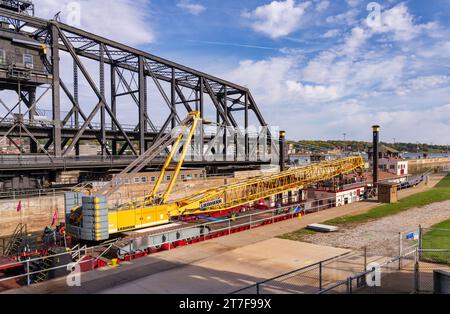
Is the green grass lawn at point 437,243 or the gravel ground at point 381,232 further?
the gravel ground at point 381,232

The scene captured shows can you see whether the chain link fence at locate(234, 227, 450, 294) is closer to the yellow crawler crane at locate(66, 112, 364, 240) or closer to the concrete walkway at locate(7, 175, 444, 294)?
the concrete walkway at locate(7, 175, 444, 294)

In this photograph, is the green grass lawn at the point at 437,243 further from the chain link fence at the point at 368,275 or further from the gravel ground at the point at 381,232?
the gravel ground at the point at 381,232

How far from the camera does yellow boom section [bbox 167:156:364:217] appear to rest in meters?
28.3

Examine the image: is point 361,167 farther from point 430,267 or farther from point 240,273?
point 240,273

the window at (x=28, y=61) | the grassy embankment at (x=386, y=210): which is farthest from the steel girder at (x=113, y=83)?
the grassy embankment at (x=386, y=210)

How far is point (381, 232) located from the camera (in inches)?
910

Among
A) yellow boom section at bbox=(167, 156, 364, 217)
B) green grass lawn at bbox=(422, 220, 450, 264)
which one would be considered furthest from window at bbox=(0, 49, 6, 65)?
green grass lawn at bbox=(422, 220, 450, 264)

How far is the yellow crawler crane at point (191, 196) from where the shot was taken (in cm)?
2245

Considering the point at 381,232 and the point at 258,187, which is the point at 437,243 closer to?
the point at 381,232

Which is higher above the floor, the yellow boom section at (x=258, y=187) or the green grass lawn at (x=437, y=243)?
the yellow boom section at (x=258, y=187)

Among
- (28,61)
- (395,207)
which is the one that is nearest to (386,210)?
(395,207)

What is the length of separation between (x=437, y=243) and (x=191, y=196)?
1707cm

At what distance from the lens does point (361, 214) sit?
1189 inches

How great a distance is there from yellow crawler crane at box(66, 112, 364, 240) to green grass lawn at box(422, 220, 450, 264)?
14.8 metres
